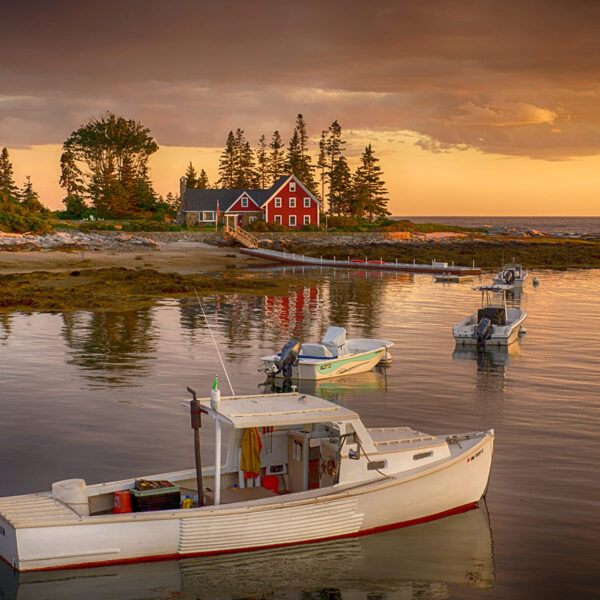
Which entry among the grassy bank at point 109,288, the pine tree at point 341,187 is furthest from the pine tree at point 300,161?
the grassy bank at point 109,288

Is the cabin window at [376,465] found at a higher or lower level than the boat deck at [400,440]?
lower

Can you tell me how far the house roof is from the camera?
130 metres

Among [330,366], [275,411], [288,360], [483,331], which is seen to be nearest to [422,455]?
[275,411]

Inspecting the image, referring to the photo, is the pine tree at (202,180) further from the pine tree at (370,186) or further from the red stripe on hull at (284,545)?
the red stripe on hull at (284,545)

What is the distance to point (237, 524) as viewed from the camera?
1498cm

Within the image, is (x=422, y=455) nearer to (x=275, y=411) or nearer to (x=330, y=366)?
(x=275, y=411)

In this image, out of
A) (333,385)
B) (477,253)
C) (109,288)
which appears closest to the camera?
(333,385)

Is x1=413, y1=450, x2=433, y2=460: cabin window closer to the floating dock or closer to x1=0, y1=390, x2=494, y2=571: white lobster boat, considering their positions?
x1=0, y1=390, x2=494, y2=571: white lobster boat

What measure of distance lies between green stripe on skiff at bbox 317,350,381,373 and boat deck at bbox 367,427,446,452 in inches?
516

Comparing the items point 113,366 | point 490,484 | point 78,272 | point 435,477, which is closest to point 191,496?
point 435,477

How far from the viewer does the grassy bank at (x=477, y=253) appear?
369ft

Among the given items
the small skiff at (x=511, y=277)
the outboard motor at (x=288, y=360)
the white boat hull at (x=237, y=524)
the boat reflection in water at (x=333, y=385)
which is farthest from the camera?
the small skiff at (x=511, y=277)

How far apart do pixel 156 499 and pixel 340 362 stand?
59.1 feet

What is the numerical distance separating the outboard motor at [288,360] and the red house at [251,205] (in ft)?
320
